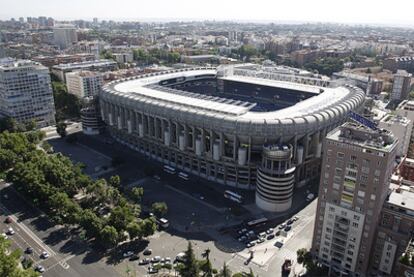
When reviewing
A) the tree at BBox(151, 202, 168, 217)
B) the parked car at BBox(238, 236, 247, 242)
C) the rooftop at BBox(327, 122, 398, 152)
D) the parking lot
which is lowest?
the parking lot

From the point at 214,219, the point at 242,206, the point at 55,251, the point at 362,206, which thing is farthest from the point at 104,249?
the point at 362,206

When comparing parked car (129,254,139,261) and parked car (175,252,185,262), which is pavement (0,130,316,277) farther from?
parked car (175,252,185,262)

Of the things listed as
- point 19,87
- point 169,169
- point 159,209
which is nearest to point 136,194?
point 159,209

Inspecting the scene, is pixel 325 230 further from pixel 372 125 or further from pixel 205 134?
pixel 205 134

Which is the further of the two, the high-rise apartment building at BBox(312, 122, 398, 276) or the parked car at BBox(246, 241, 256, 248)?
the parked car at BBox(246, 241, 256, 248)

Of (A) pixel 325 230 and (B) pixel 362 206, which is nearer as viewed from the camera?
(B) pixel 362 206

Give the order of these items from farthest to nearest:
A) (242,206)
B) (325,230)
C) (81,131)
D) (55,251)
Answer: (81,131), (242,206), (55,251), (325,230)

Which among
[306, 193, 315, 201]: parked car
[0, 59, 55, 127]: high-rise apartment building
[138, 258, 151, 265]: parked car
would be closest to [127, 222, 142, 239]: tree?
[138, 258, 151, 265]: parked car
